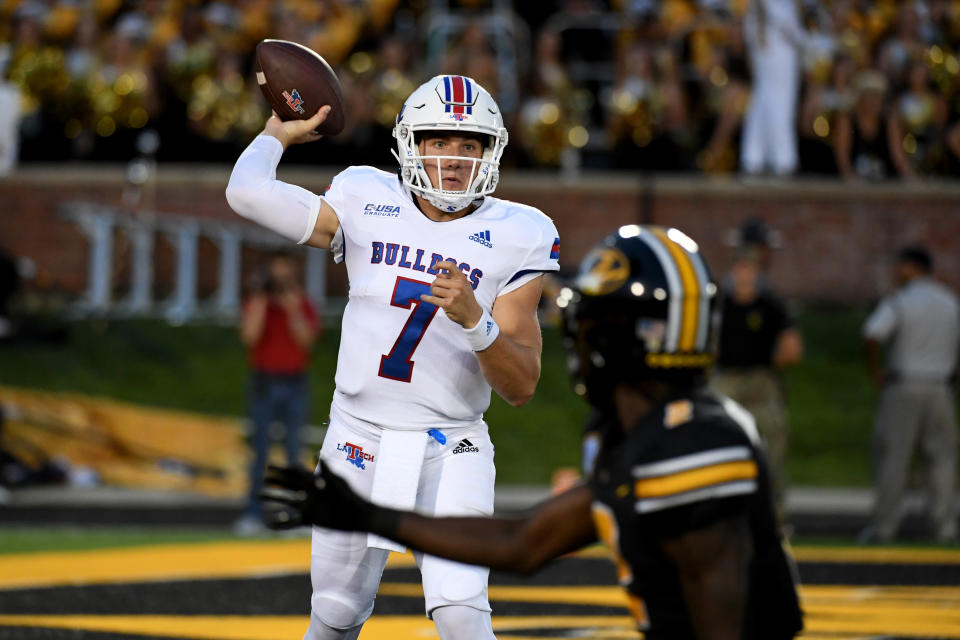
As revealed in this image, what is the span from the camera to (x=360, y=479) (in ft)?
13.9

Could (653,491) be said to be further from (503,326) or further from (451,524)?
(503,326)

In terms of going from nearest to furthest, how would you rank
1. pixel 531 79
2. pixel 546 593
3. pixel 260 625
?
1. pixel 260 625
2. pixel 546 593
3. pixel 531 79

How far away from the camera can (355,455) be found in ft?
13.9

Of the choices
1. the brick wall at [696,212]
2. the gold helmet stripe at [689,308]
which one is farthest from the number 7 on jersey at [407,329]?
the brick wall at [696,212]

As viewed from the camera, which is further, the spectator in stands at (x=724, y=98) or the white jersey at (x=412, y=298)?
the spectator in stands at (x=724, y=98)

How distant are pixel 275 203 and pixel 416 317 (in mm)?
483

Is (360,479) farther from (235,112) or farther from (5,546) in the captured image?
(235,112)

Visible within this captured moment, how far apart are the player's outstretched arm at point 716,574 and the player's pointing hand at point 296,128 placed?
7.11 ft

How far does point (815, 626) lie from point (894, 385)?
394cm

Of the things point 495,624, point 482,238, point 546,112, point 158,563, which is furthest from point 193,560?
point 546,112

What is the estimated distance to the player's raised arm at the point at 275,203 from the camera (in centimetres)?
425

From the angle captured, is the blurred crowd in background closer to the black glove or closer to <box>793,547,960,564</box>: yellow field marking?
<box>793,547,960,564</box>: yellow field marking

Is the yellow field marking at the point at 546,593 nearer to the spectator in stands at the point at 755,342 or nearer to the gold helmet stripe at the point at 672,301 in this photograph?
the spectator in stands at the point at 755,342

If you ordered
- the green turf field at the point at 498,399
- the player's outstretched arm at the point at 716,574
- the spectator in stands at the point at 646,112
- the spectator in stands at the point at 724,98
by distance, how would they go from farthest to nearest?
the spectator in stands at the point at 646,112, the spectator in stands at the point at 724,98, the green turf field at the point at 498,399, the player's outstretched arm at the point at 716,574
